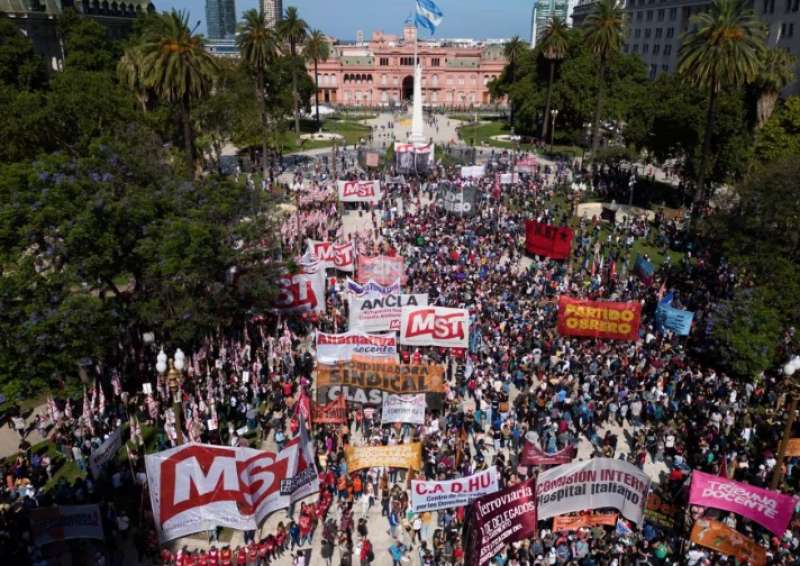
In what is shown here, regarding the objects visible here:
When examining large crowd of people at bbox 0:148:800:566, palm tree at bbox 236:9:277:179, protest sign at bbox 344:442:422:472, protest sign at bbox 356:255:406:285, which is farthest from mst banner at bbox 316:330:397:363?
palm tree at bbox 236:9:277:179

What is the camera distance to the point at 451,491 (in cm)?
1462

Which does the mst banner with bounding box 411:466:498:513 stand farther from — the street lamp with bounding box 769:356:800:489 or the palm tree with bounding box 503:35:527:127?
the palm tree with bounding box 503:35:527:127

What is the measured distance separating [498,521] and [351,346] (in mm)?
8064

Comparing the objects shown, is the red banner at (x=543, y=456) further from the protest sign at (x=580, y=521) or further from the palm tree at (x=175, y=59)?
the palm tree at (x=175, y=59)

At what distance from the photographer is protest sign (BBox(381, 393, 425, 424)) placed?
18641mm

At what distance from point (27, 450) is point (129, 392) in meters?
3.96

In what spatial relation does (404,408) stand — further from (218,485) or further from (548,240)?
(548,240)

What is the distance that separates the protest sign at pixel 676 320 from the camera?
24.2 metres

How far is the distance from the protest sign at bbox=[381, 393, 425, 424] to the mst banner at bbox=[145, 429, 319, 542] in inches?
148

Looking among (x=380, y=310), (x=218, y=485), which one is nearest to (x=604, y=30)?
(x=380, y=310)

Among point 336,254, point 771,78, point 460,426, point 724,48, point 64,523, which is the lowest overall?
point 460,426

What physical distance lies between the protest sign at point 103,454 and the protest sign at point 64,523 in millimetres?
2033

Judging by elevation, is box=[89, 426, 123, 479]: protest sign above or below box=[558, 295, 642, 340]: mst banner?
below

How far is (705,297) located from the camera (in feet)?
94.7
